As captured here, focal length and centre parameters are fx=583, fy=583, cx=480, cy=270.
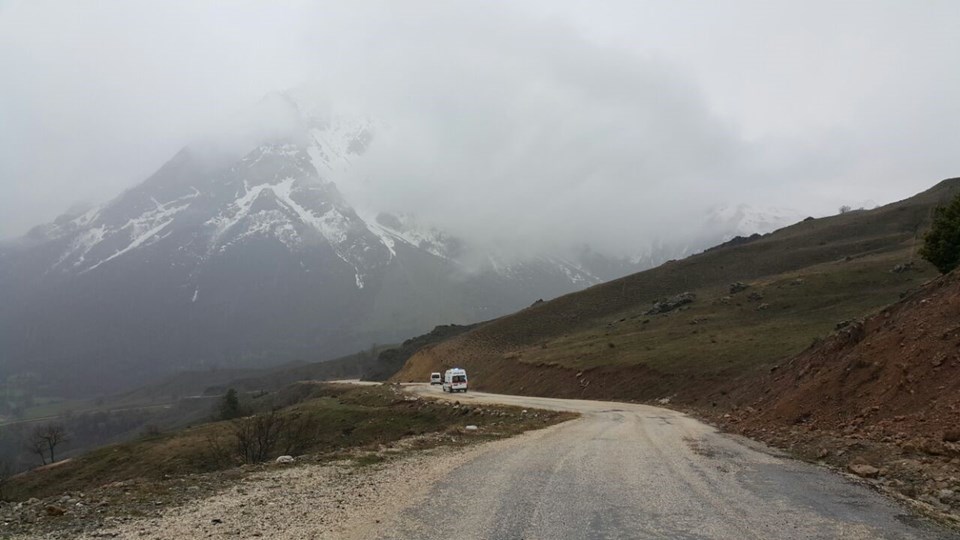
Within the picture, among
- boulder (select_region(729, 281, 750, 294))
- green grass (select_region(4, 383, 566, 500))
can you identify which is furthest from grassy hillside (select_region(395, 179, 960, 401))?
green grass (select_region(4, 383, 566, 500))

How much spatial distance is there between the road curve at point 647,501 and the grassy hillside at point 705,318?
90.9ft

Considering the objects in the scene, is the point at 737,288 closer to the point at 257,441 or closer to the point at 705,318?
the point at 705,318

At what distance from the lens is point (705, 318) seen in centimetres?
6712

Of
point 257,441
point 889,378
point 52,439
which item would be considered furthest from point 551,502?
point 52,439

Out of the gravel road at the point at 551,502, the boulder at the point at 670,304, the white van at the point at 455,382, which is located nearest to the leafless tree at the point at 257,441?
the gravel road at the point at 551,502

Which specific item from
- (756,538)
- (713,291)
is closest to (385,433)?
(756,538)

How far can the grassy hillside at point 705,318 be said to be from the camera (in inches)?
1886

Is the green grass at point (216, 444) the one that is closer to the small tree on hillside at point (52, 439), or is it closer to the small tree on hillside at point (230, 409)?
the small tree on hillside at point (52, 439)

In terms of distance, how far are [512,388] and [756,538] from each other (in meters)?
57.9

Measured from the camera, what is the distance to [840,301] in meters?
57.9

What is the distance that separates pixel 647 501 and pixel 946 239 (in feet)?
110

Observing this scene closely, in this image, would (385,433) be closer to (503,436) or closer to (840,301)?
(503,436)

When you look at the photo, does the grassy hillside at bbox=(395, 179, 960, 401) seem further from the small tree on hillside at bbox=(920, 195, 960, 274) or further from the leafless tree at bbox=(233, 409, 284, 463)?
the leafless tree at bbox=(233, 409, 284, 463)

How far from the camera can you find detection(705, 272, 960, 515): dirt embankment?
12.3m
